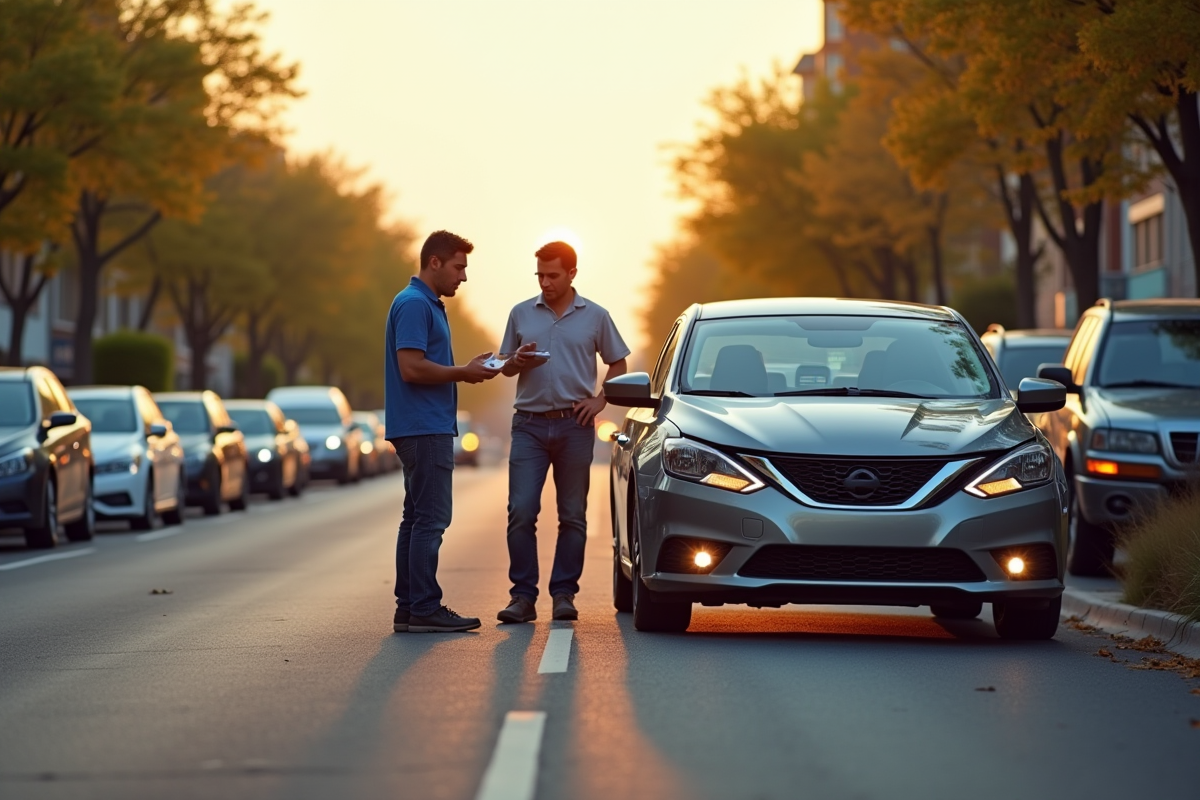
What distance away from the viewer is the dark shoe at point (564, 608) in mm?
11078

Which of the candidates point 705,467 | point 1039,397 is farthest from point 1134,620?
point 705,467

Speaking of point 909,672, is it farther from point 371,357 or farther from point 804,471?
point 371,357

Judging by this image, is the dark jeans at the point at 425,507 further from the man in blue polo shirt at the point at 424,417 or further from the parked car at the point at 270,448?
the parked car at the point at 270,448

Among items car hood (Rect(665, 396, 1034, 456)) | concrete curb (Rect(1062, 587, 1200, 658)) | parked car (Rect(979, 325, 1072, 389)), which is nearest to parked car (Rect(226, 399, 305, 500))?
parked car (Rect(979, 325, 1072, 389))

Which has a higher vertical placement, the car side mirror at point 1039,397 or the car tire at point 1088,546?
the car side mirror at point 1039,397

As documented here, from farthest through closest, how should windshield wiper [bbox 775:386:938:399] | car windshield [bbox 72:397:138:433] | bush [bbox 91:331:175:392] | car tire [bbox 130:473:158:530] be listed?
1. bush [bbox 91:331:175:392]
2. car windshield [bbox 72:397:138:433]
3. car tire [bbox 130:473:158:530]
4. windshield wiper [bbox 775:386:938:399]

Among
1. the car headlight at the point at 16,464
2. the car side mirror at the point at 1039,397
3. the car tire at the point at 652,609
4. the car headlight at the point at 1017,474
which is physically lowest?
the car tire at the point at 652,609

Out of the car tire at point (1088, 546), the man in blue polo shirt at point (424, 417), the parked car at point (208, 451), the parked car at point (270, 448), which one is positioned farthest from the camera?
the parked car at point (270, 448)

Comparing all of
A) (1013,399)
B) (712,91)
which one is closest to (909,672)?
(1013,399)

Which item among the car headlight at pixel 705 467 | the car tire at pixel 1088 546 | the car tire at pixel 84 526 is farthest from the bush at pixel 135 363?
the car headlight at pixel 705 467

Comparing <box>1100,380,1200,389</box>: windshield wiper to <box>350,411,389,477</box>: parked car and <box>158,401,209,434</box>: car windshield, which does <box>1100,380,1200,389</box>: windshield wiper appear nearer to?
<box>158,401,209,434</box>: car windshield

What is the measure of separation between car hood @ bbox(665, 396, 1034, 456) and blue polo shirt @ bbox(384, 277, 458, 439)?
123 cm

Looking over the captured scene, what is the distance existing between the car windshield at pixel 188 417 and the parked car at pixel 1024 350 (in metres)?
12.2

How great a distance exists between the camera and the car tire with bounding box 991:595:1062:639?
10.2 meters
